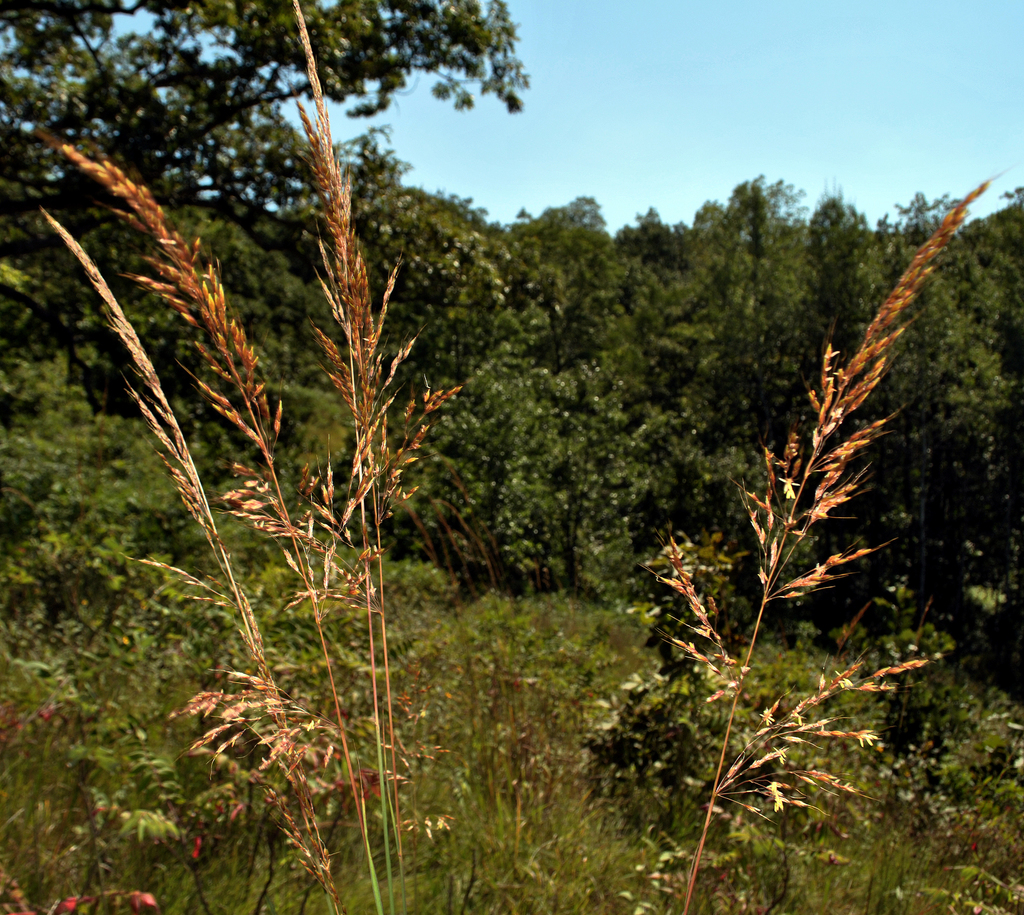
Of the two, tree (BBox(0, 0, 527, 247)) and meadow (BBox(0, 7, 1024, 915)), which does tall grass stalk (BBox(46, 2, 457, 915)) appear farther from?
tree (BBox(0, 0, 527, 247))

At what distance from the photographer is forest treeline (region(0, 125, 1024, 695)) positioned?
24.5 feet

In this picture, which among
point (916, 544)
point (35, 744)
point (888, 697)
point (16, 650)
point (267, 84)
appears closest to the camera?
Answer: point (35, 744)

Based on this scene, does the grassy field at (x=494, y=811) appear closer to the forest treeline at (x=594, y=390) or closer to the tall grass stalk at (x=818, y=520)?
the tall grass stalk at (x=818, y=520)

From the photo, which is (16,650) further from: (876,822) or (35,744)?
(876,822)

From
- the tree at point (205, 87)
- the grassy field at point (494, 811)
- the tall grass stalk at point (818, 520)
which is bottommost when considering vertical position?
the grassy field at point (494, 811)

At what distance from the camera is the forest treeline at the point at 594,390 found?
7.47 meters

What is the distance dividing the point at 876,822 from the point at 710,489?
47.4 feet

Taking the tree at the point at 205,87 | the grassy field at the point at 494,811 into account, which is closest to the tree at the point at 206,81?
the tree at the point at 205,87

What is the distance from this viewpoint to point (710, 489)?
16672mm

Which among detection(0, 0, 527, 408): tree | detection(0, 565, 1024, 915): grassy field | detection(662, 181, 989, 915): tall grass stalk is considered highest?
detection(0, 0, 527, 408): tree

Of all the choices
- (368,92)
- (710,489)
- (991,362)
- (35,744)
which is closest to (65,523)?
(35,744)

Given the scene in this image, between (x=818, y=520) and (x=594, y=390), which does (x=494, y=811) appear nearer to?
(x=818, y=520)

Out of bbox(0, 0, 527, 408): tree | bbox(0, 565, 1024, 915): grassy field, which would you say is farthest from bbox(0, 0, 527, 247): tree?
bbox(0, 565, 1024, 915): grassy field

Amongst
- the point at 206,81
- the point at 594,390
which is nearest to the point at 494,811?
the point at 206,81
